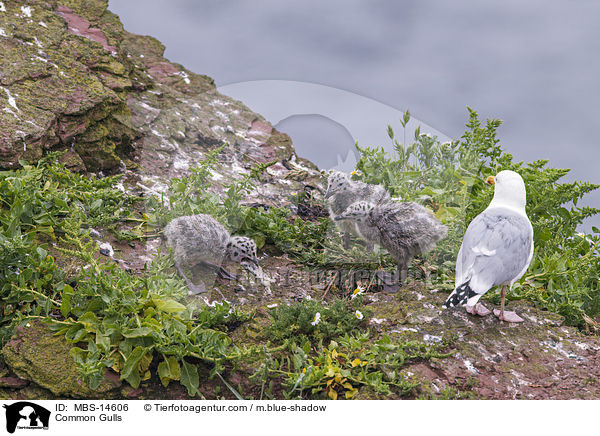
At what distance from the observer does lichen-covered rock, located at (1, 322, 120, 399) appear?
266cm

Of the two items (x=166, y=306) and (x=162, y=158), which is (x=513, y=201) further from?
(x=162, y=158)

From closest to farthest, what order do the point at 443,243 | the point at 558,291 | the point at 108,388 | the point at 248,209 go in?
the point at 108,388 → the point at 558,291 → the point at 443,243 → the point at 248,209

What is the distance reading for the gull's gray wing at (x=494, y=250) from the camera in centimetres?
286

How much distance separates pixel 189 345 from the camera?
8.95ft

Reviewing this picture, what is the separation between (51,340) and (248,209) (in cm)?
200

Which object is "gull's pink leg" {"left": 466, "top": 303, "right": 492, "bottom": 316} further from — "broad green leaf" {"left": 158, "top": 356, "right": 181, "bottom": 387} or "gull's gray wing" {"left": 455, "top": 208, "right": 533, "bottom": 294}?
"broad green leaf" {"left": 158, "top": 356, "right": 181, "bottom": 387}

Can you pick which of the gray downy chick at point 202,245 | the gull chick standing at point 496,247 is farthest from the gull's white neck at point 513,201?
the gray downy chick at point 202,245

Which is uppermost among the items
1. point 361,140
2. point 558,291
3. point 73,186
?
point 361,140

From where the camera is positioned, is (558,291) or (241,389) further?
(558,291)

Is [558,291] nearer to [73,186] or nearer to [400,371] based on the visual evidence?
[400,371]

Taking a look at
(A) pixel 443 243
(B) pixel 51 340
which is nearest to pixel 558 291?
(A) pixel 443 243
